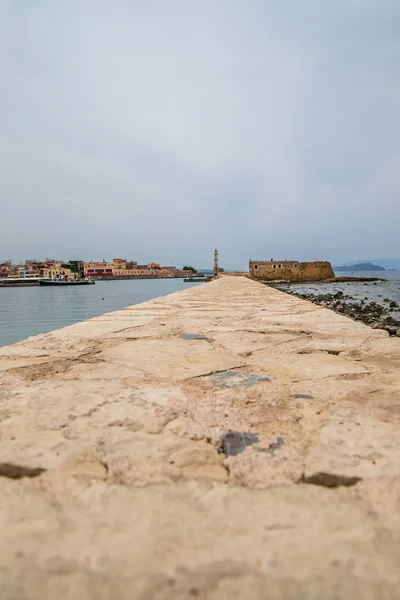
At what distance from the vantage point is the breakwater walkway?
1.90 feet

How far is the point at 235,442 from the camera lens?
1.01 metres

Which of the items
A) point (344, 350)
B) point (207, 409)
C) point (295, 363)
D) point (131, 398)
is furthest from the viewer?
point (344, 350)

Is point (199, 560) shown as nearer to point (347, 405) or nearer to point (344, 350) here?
Result: point (347, 405)

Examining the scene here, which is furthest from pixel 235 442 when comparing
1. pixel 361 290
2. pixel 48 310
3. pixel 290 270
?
pixel 290 270

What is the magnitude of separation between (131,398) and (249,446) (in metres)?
0.53

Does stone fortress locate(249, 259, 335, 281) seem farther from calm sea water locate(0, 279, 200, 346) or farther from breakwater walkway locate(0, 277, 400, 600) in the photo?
breakwater walkway locate(0, 277, 400, 600)

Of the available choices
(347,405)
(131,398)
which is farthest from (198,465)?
(347,405)

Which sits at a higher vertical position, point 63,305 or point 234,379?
point 234,379

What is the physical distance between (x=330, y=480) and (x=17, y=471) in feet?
2.42

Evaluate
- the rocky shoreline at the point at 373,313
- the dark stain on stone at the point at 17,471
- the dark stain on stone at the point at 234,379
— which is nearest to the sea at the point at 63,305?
the rocky shoreline at the point at 373,313

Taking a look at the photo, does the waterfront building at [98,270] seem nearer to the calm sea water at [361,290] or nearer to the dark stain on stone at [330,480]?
the calm sea water at [361,290]

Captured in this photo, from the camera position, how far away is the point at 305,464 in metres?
0.88

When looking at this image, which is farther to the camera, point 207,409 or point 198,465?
point 207,409

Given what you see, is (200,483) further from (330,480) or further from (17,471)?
(17,471)
